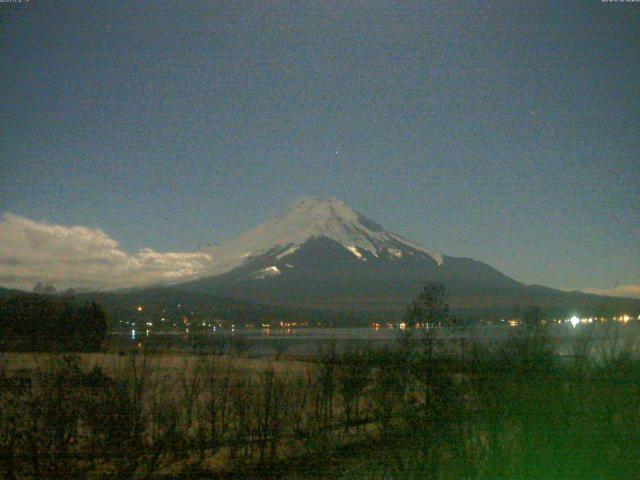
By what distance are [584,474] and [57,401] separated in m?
5.84

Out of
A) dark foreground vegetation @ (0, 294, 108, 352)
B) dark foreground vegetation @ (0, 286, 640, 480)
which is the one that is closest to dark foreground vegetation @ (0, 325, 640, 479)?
dark foreground vegetation @ (0, 286, 640, 480)

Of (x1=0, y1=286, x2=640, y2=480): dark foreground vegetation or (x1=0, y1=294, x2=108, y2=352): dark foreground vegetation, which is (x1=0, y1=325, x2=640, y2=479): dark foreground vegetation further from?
(x1=0, y1=294, x2=108, y2=352): dark foreground vegetation

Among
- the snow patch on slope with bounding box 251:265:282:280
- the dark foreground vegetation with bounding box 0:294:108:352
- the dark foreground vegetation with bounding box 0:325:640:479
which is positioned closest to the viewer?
the dark foreground vegetation with bounding box 0:325:640:479

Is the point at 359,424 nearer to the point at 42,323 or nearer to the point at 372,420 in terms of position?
the point at 372,420

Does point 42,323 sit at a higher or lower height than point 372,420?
higher

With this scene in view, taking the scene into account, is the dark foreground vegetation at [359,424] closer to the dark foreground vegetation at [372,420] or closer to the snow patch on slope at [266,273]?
the dark foreground vegetation at [372,420]

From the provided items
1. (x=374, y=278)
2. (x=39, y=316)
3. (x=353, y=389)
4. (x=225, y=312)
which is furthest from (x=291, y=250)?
(x=353, y=389)

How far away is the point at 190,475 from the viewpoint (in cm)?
1052

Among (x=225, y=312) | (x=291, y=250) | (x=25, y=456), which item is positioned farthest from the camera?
(x=291, y=250)

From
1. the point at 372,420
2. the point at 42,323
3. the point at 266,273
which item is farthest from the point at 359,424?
the point at 266,273

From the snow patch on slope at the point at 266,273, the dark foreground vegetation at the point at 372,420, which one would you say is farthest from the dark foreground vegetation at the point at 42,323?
the snow patch on slope at the point at 266,273

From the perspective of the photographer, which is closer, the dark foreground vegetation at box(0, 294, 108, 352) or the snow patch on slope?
the dark foreground vegetation at box(0, 294, 108, 352)

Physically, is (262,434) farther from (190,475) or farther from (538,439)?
→ (538,439)

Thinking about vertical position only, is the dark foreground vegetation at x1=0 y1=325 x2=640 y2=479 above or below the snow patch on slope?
below
